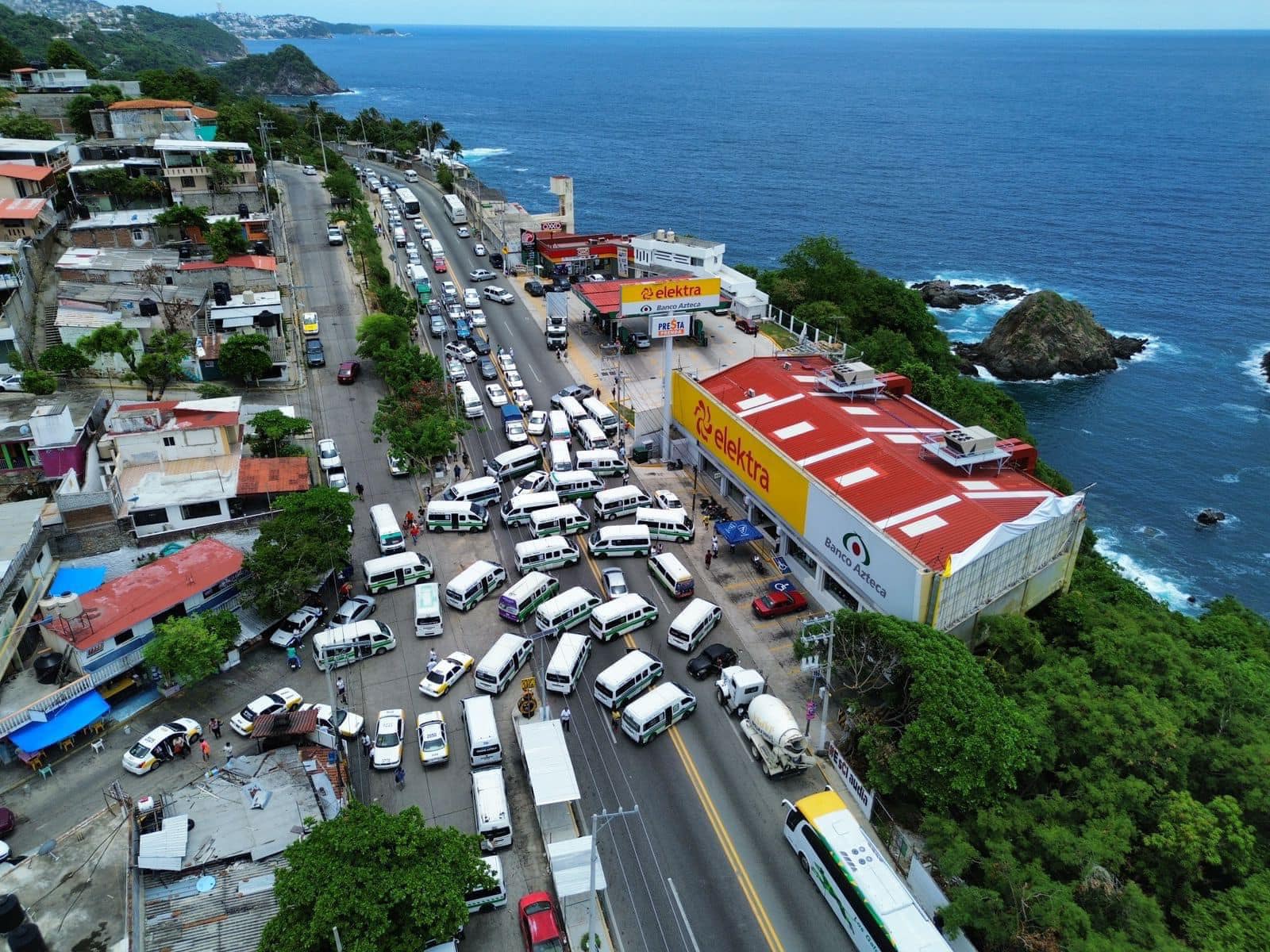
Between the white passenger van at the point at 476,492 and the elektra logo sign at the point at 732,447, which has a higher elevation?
the elektra logo sign at the point at 732,447

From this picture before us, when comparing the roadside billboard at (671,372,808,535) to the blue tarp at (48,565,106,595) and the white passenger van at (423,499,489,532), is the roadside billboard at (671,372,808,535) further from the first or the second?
the blue tarp at (48,565,106,595)

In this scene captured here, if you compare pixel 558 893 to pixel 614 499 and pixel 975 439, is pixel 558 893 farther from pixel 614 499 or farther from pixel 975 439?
pixel 975 439

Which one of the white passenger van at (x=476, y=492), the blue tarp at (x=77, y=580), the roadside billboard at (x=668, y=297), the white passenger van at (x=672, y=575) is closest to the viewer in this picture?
the blue tarp at (x=77, y=580)

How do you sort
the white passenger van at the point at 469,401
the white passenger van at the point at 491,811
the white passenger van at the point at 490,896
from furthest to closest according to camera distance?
the white passenger van at the point at 469,401
the white passenger van at the point at 491,811
the white passenger van at the point at 490,896

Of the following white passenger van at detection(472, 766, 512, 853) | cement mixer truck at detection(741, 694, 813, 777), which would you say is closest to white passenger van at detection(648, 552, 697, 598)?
cement mixer truck at detection(741, 694, 813, 777)

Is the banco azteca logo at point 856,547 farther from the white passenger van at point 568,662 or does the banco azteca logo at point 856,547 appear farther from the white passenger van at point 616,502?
the white passenger van at point 616,502

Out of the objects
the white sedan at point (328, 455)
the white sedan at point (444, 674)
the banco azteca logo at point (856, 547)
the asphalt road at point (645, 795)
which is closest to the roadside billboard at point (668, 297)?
the white sedan at point (328, 455)

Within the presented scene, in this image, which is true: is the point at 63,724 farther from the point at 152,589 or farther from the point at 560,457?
the point at 560,457

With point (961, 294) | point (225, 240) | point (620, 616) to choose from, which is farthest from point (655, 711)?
point (961, 294)
